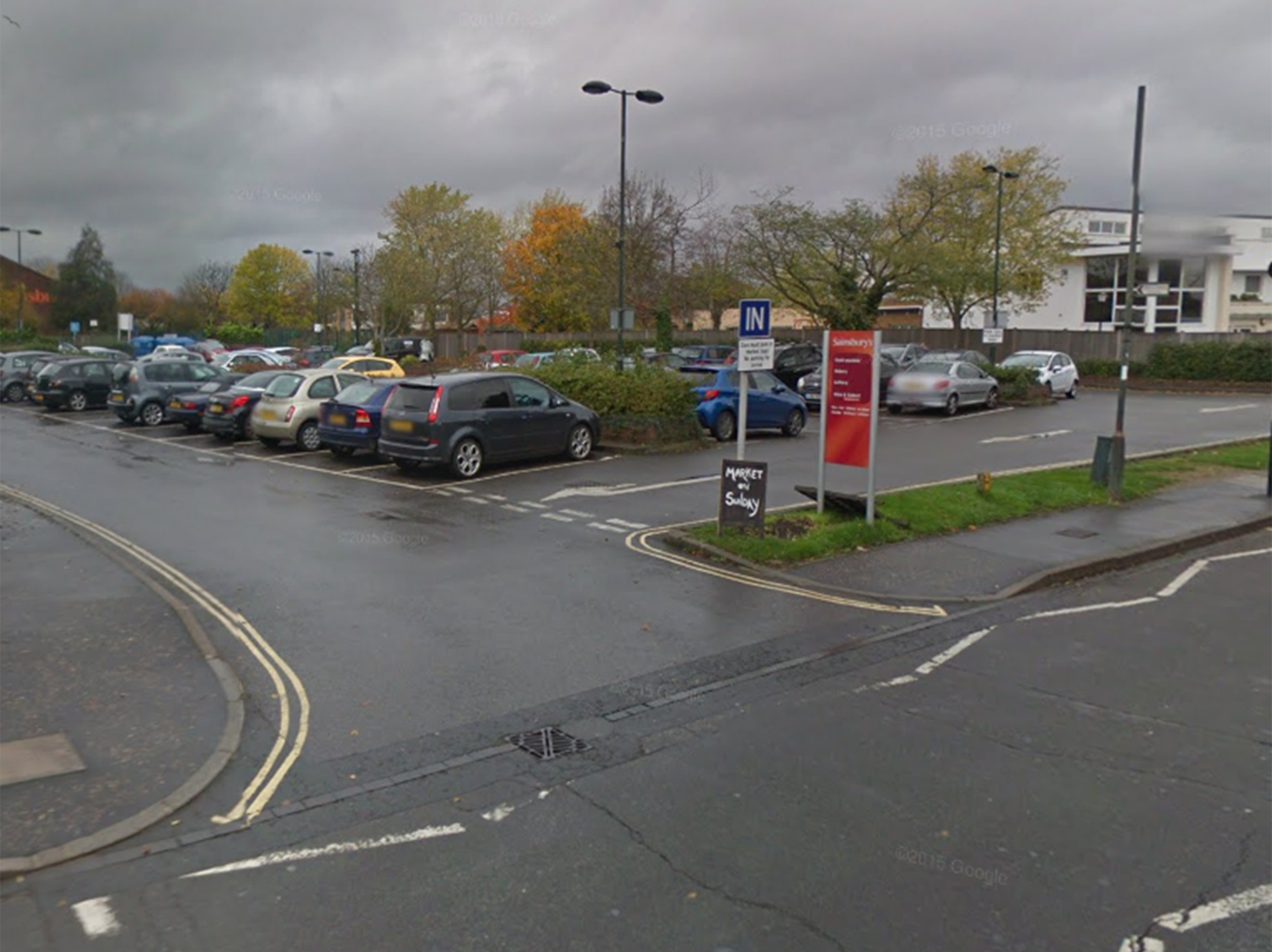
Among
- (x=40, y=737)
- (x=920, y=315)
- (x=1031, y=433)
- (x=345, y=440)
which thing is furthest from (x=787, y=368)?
(x=920, y=315)

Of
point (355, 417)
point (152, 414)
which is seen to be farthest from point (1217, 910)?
point (152, 414)

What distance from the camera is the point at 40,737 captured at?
5.79 m

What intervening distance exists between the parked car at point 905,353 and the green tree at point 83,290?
6780cm

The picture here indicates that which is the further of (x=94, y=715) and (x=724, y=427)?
(x=724, y=427)

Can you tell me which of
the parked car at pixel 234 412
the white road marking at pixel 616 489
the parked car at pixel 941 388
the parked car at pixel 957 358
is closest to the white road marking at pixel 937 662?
the white road marking at pixel 616 489

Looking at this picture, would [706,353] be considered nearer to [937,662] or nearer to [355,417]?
[355,417]

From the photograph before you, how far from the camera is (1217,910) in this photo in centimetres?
407

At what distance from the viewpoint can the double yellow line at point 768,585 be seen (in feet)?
29.5

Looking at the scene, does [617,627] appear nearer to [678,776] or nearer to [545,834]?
[678,776]

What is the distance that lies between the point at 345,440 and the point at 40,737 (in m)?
12.2

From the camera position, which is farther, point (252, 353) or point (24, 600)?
point (252, 353)

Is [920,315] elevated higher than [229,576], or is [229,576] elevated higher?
[920,315]

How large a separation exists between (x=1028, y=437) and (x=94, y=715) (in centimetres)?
2026

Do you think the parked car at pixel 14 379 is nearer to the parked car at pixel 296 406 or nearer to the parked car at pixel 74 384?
the parked car at pixel 74 384
